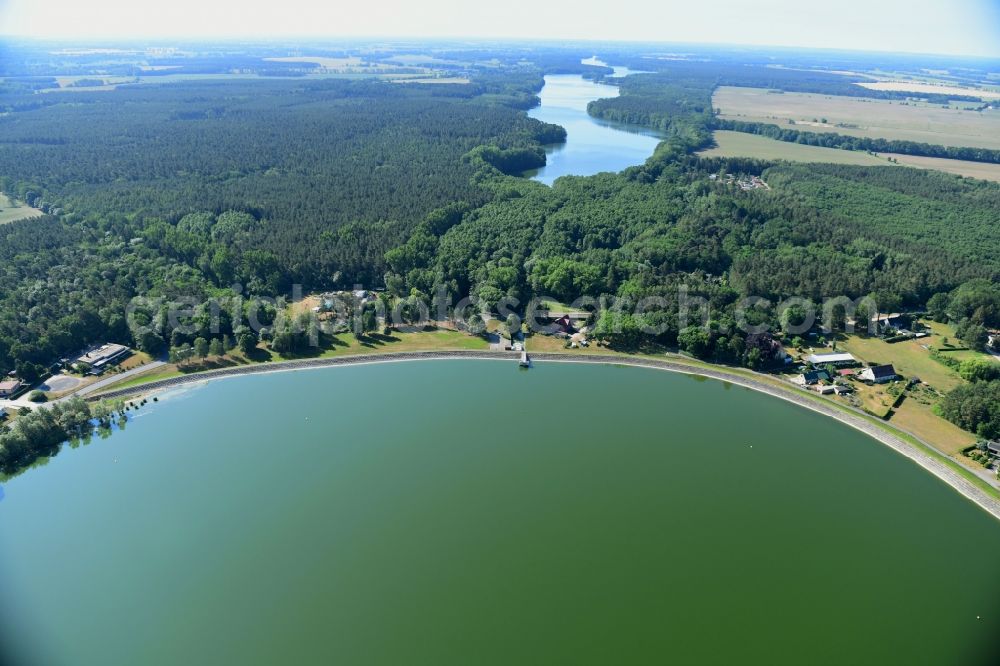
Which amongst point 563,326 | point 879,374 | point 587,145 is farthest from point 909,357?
point 587,145

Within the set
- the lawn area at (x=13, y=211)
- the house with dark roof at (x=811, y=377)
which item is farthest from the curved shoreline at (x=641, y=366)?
the lawn area at (x=13, y=211)

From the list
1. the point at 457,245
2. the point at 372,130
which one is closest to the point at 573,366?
the point at 457,245

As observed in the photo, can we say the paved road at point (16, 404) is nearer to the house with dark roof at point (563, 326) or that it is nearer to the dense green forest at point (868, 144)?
the house with dark roof at point (563, 326)

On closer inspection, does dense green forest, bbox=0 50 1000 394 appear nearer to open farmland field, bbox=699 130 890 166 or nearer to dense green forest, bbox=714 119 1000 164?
open farmland field, bbox=699 130 890 166

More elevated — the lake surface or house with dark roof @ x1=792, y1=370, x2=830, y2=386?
the lake surface

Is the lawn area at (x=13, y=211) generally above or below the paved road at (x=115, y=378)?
above

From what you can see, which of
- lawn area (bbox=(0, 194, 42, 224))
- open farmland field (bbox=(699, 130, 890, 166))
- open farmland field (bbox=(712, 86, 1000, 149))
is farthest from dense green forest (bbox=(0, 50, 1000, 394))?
open farmland field (bbox=(712, 86, 1000, 149))
